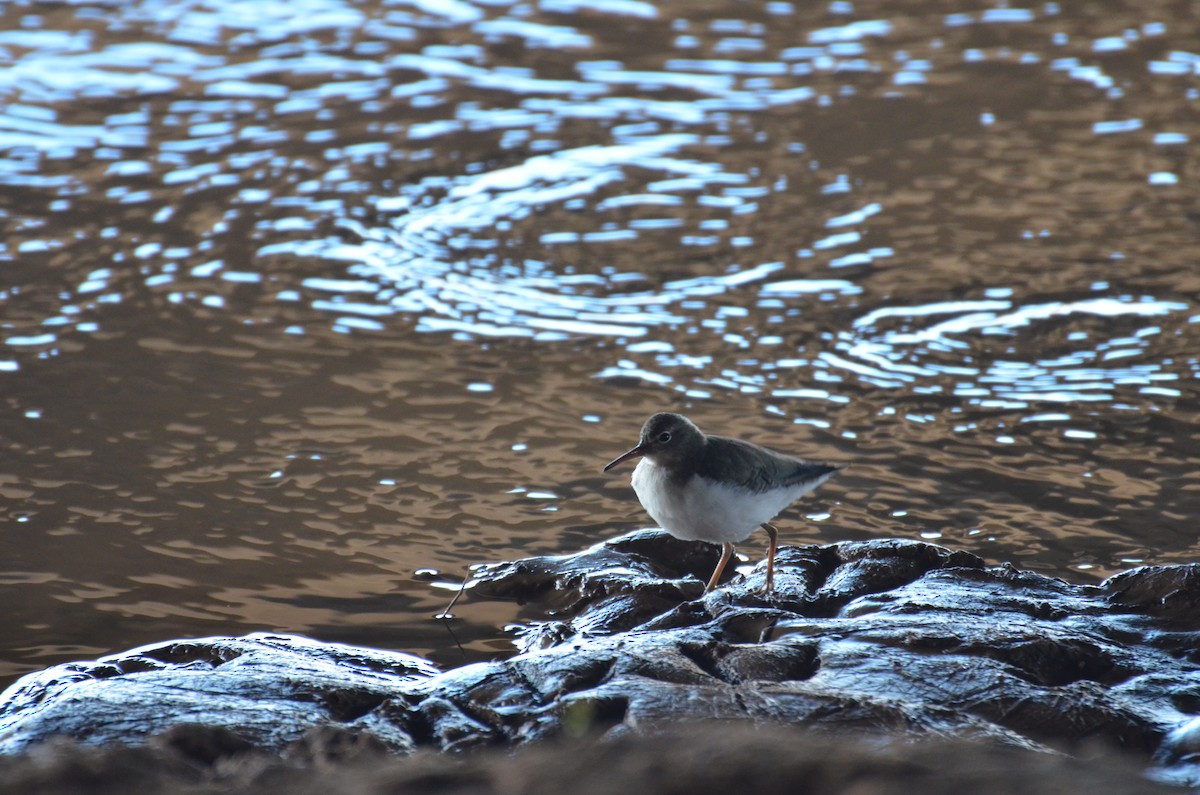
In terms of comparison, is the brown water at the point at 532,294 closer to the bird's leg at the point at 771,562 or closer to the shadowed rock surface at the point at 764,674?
the shadowed rock surface at the point at 764,674

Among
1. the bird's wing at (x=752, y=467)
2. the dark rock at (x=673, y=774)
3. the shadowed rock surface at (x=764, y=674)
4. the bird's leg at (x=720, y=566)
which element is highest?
the dark rock at (x=673, y=774)

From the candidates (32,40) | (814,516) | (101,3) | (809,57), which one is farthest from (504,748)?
(101,3)

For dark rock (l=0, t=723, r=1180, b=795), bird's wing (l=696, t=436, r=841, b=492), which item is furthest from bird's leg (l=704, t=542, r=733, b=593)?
dark rock (l=0, t=723, r=1180, b=795)

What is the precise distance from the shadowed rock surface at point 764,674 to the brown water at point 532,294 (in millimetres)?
709

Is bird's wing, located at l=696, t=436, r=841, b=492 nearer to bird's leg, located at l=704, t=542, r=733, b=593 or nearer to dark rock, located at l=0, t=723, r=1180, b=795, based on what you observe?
bird's leg, located at l=704, t=542, r=733, b=593

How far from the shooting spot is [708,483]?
544 cm

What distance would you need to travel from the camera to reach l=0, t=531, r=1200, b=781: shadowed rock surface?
4168mm

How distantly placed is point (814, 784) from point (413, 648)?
2813 millimetres

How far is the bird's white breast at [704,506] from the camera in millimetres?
5414

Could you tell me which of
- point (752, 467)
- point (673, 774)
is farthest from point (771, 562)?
point (673, 774)

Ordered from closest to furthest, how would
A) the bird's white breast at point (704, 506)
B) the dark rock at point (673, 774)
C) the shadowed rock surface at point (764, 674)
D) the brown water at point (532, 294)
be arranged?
1. the dark rock at point (673, 774)
2. the shadowed rock surface at point (764, 674)
3. the bird's white breast at point (704, 506)
4. the brown water at point (532, 294)

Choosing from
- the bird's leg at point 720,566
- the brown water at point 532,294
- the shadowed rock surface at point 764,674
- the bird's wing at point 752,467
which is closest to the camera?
the shadowed rock surface at point 764,674

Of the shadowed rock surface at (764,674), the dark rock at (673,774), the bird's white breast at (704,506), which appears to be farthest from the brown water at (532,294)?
the dark rock at (673,774)

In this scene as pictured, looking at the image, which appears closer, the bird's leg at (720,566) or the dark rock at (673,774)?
the dark rock at (673,774)
